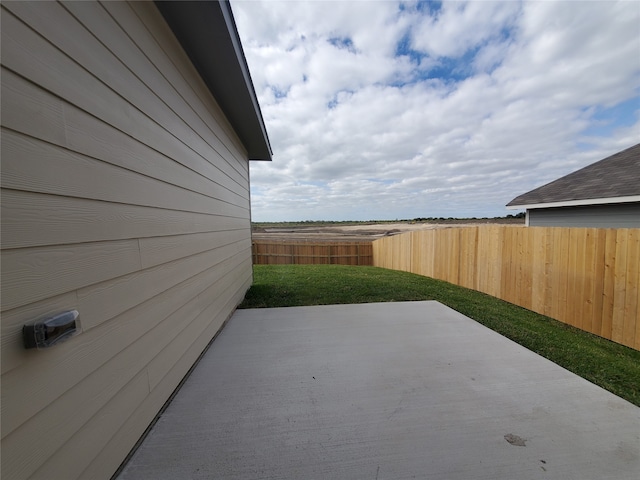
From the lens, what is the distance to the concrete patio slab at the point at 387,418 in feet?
4.52

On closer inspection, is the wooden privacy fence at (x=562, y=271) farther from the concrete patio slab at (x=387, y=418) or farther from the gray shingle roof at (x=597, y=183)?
the gray shingle roof at (x=597, y=183)

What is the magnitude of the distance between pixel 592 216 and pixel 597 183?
0.90m

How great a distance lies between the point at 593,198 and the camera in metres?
5.41

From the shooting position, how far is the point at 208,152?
2.98 m

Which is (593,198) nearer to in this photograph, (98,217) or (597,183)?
(597,183)

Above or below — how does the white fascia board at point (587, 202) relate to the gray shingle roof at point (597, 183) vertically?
below

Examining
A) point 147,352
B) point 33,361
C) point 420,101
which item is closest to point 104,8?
point 33,361

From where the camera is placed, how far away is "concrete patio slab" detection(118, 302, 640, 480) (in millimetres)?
1378

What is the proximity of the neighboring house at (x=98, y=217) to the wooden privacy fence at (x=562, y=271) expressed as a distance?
16.4ft

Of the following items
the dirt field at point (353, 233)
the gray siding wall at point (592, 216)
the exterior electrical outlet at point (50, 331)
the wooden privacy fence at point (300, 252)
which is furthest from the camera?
the dirt field at point (353, 233)

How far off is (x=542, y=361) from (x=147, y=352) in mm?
3437

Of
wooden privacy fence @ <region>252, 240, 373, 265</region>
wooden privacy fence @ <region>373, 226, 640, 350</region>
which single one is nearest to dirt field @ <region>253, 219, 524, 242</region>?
wooden privacy fence @ <region>252, 240, 373, 265</region>

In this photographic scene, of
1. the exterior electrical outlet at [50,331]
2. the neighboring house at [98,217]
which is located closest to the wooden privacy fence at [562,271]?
the neighboring house at [98,217]

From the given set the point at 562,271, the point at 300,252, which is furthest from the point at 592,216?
the point at 300,252
